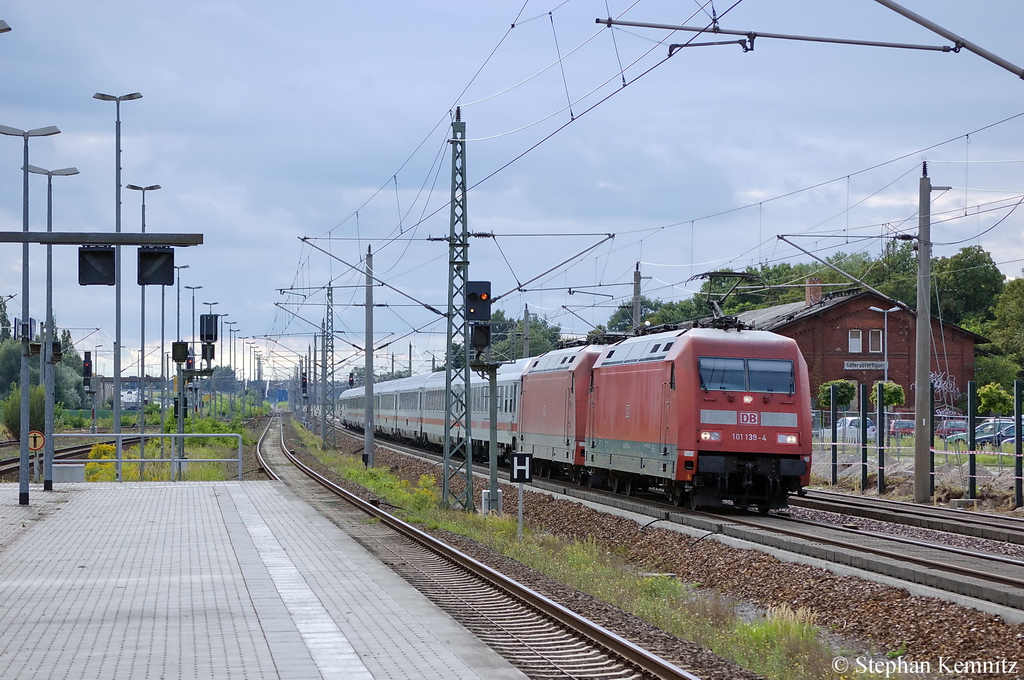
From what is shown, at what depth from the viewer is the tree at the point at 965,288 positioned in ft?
277

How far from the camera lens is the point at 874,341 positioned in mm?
60875

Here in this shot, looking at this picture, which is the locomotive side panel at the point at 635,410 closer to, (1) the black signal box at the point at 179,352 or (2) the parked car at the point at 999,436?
(1) the black signal box at the point at 179,352

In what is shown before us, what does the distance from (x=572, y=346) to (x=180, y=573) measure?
19.5m

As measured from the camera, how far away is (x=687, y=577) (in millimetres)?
16891

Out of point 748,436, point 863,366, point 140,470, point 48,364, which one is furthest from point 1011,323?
point 48,364

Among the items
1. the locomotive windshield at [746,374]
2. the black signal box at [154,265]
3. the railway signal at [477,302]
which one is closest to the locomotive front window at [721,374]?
the locomotive windshield at [746,374]

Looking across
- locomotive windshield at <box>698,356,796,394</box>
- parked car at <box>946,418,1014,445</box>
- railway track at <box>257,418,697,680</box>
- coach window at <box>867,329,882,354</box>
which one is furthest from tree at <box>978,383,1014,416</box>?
railway track at <box>257,418,697,680</box>

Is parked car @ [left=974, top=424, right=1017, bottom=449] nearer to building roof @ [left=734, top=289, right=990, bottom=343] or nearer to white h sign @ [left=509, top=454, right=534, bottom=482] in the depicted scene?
building roof @ [left=734, top=289, right=990, bottom=343]

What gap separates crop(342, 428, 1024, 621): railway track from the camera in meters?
12.5

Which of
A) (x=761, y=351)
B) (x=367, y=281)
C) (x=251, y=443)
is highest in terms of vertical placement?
(x=367, y=281)

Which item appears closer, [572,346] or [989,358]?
[572,346]

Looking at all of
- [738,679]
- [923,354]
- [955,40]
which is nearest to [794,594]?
[738,679]

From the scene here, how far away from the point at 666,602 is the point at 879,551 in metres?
3.42

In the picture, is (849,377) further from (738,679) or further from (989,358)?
(738,679)
